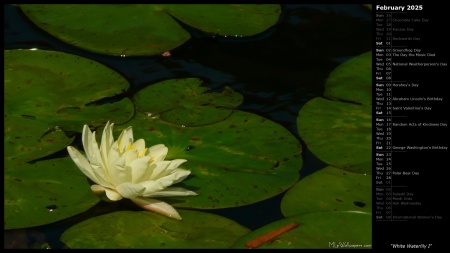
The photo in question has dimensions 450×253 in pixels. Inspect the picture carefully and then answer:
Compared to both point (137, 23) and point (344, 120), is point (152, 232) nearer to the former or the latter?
point (344, 120)

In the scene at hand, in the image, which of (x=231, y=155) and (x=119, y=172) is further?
(x=231, y=155)

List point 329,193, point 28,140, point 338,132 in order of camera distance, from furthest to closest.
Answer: point 338,132
point 28,140
point 329,193

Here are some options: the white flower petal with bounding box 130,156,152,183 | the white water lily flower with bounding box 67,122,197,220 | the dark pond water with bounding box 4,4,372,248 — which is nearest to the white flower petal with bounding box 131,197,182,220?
the white water lily flower with bounding box 67,122,197,220

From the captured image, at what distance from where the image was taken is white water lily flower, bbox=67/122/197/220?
2896 millimetres

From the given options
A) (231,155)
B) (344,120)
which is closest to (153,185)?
(231,155)

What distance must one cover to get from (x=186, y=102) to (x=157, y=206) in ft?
3.01

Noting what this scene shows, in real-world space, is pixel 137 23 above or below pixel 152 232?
above

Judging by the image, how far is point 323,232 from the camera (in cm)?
294

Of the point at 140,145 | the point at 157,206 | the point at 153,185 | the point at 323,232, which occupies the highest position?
the point at 140,145

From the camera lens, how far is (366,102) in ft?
12.8

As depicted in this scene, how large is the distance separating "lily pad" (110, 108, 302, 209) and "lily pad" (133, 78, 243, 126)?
0.06 metres

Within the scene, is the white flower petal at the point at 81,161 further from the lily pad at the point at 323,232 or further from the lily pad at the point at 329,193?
the lily pad at the point at 329,193
